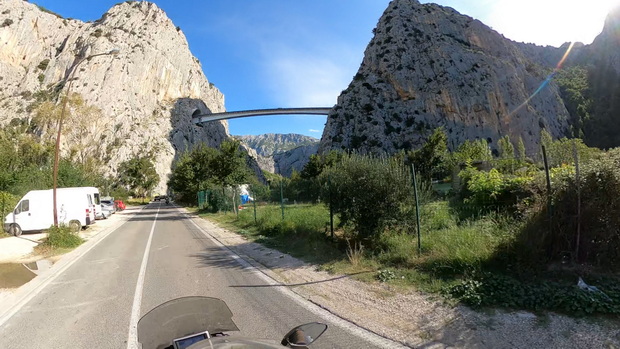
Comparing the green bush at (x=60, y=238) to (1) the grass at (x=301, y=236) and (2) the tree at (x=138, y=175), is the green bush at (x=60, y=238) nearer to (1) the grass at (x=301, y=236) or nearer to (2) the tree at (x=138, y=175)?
(1) the grass at (x=301, y=236)

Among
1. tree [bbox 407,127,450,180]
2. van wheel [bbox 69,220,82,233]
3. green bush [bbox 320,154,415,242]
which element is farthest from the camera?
tree [bbox 407,127,450,180]

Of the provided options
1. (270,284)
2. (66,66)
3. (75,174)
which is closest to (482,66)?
(75,174)

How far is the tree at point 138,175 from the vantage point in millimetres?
73000

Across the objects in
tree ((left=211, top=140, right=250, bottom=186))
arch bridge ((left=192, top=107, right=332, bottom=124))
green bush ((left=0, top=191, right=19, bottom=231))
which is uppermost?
arch bridge ((left=192, top=107, right=332, bottom=124))

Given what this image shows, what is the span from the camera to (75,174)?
3478cm

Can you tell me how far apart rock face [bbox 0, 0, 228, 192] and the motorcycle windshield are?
80.8m

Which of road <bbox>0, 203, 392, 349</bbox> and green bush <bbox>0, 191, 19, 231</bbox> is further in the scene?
green bush <bbox>0, 191, 19, 231</bbox>

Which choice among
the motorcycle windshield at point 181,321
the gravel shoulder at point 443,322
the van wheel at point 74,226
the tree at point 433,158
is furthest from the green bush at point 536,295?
the tree at point 433,158

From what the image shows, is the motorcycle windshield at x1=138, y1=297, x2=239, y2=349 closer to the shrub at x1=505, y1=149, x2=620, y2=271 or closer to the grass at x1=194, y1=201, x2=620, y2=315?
the grass at x1=194, y1=201, x2=620, y2=315

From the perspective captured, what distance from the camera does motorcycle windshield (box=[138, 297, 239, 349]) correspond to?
259 centimetres

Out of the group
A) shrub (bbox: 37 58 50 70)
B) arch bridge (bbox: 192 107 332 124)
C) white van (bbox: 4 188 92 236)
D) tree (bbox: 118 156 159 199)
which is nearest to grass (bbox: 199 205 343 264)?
white van (bbox: 4 188 92 236)

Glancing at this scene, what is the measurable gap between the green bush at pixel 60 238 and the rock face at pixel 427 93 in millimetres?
52852

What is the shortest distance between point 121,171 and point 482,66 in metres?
79.9

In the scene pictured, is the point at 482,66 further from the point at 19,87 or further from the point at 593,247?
the point at 19,87
